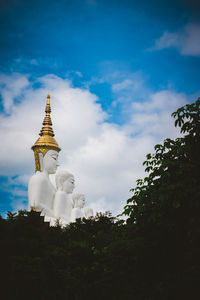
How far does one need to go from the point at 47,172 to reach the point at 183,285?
61.0 ft

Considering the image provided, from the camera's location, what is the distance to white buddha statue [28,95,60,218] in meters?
25.9

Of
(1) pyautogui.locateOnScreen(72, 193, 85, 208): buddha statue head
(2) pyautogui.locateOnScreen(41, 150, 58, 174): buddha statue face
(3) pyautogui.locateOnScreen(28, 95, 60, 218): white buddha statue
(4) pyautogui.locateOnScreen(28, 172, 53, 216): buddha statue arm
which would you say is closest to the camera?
(4) pyautogui.locateOnScreen(28, 172, 53, 216): buddha statue arm

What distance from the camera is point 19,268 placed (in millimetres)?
11945

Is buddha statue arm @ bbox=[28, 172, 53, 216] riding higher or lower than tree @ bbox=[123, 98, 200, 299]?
higher

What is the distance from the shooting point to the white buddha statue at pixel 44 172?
25938mm

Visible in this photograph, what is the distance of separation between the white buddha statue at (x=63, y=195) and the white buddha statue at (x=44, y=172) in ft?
1.39

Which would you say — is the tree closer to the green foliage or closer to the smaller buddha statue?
the green foliage

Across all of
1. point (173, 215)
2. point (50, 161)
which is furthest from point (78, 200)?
point (173, 215)

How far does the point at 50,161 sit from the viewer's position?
27.1 m

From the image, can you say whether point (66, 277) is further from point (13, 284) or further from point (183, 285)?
point (183, 285)

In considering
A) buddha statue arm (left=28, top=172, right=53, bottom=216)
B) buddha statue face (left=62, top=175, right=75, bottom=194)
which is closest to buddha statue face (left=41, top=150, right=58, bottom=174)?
buddha statue arm (left=28, top=172, right=53, bottom=216)

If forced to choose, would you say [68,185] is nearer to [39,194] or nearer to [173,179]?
[39,194]

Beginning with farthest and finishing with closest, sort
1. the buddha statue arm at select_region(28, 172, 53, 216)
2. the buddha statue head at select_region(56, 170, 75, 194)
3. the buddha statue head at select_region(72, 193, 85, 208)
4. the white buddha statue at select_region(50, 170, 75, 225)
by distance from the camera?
the buddha statue head at select_region(72, 193, 85, 208) < the buddha statue head at select_region(56, 170, 75, 194) < the white buddha statue at select_region(50, 170, 75, 225) < the buddha statue arm at select_region(28, 172, 53, 216)

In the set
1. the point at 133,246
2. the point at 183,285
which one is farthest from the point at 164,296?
the point at 133,246
